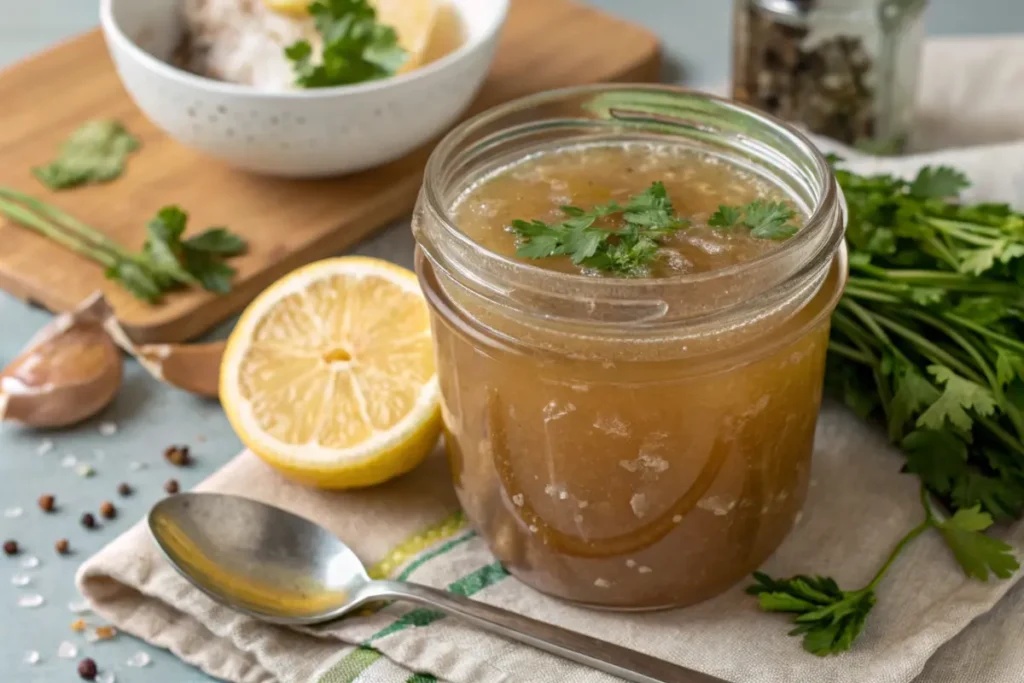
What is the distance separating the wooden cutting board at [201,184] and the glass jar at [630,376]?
0.82 metres

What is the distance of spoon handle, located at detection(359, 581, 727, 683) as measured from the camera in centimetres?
153

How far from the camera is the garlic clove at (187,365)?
2121mm

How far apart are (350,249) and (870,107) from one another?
3.68ft

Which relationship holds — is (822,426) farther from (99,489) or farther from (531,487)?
(99,489)

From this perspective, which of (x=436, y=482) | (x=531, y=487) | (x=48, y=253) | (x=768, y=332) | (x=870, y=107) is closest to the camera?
(x=768, y=332)

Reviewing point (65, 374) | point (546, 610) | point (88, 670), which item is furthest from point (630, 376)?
point (65, 374)

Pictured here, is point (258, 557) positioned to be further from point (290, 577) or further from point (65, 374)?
point (65, 374)

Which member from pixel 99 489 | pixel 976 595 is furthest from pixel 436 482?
pixel 976 595

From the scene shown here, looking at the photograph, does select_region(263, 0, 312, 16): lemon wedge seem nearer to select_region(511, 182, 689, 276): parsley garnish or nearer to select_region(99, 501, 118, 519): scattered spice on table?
select_region(99, 501, 118, 519): scattered spice on table

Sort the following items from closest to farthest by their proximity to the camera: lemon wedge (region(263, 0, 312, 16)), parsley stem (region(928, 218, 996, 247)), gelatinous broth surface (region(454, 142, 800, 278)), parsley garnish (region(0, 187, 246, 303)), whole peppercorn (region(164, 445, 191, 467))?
gelatinous broth surface (region(454, 142, 800, 278)), parsley stem (region(928, 218, 996, 247)), whole peppercorn (region(164, 445, 191, 467)), parsley garnish (region(0, 187, 246, 303)), lemon wedge (region(263, 0, 312, 16))

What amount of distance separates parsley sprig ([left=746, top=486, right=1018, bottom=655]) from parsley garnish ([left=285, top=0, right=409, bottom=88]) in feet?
4.23

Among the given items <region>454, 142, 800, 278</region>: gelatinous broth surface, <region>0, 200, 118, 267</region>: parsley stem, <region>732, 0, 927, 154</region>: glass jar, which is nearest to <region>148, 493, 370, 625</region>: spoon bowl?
<region>454, 142, 800, 278</region>: gelatinous broth surface

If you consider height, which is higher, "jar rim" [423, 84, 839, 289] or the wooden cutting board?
"jar rim" [423, 84, 839, 289]

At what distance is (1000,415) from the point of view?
1769 mm
